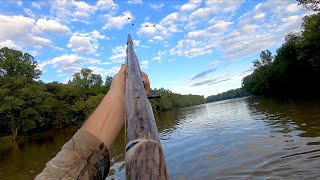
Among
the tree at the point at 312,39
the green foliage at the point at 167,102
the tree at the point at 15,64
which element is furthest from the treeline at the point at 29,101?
the tree at the point at 312,39

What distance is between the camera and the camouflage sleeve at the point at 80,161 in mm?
1551

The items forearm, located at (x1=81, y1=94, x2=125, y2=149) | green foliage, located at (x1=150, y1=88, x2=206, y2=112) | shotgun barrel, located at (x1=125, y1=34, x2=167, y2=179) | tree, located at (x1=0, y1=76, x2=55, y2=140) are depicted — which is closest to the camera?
shotgun barrel, located at (x1=125, y1=34, x2=167, y2=179)

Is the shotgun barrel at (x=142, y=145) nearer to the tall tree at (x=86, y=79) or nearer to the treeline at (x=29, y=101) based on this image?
the treeline at (x=29, y=101)

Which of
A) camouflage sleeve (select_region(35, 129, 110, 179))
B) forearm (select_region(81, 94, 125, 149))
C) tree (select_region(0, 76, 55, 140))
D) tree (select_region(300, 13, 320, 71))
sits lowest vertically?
camouflage sleeve (select_region(35, 129, 110, 179))

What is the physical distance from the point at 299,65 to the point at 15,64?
64.0 m

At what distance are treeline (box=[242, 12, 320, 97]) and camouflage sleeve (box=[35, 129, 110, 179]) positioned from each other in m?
47.7

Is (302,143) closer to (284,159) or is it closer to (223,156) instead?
(284,159)

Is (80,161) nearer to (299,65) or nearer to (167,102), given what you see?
(299,65)

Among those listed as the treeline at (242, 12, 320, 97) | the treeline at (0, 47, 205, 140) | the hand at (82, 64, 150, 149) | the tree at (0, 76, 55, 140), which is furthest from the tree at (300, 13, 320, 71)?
the hand at (82, 64, 150, 149)

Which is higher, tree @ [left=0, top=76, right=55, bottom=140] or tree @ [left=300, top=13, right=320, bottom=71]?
tree @ [left=300, top=13, right=320, bottom=71]

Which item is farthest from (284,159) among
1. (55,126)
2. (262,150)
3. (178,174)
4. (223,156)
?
(55,126)

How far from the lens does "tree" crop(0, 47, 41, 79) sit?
54594 mm

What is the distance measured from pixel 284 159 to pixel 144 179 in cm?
883

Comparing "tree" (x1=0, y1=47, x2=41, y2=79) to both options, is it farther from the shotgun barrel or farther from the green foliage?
the shotgun barrel
